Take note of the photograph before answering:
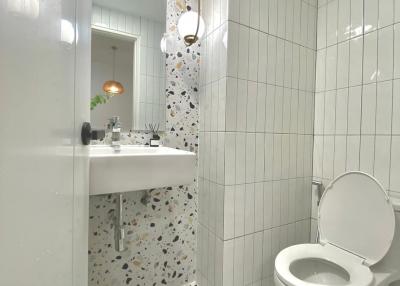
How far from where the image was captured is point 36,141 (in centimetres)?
28

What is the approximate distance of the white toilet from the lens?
989 mm

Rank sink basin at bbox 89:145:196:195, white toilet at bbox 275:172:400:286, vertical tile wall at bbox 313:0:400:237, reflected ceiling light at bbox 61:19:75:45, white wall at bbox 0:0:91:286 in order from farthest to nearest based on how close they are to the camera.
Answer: vertical tile wall at bbox 313:0:400:237
white toilet at bbox 275:172:400:286
sink basin at bbox 89:145:196:195
reflected ceiling light at bbox 61:19:75:45
white wall at bbox 0:0:91:286

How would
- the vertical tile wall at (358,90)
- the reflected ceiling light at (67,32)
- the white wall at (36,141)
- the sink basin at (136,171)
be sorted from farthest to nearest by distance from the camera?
the vertical tile wall at (358,90) → the sink basin at (136,171) → the reflected ceiling light at (67,32) → the white wall at (36,141)

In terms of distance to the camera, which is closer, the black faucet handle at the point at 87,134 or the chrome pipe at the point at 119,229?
the black faucet handle at the point at 87,134

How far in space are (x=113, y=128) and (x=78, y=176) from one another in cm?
67

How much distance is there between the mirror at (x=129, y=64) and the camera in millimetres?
1171

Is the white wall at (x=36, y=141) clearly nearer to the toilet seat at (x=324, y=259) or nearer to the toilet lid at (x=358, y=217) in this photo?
the toilet seat at (x=324, y=259)

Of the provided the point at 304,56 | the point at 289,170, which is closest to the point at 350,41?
the point at 304,56

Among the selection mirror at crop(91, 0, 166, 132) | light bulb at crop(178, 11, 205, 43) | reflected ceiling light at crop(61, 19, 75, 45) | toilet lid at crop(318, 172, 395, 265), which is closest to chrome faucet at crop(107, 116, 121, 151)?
mirror at crop(91, 0, 166, 132)

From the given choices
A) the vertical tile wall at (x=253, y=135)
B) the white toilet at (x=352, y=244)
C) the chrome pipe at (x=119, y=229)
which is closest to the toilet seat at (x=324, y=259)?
the white toilet at (x=352, y=244)

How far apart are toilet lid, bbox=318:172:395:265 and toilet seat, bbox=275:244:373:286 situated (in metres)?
0.05

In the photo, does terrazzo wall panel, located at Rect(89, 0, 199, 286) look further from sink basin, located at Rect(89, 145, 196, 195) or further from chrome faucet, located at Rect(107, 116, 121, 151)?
sink basin, located at Rect(89, 145, 196, 195)

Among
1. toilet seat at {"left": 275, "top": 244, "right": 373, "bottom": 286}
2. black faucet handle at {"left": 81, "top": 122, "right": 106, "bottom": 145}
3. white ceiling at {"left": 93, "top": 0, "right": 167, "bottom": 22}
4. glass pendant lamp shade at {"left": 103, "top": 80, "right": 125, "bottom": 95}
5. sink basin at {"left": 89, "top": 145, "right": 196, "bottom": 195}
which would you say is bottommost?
toilet seat at {"left": 275, "top": 244, "right": 373, "bottom": 286}

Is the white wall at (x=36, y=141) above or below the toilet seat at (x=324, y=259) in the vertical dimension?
above
